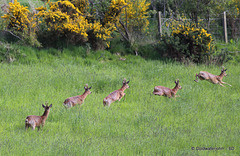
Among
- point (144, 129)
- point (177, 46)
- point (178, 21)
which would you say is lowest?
point (144, 129)

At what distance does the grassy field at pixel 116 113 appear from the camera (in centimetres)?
709

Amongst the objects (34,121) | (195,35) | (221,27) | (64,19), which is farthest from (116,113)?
(221,27)

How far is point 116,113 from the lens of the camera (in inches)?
370

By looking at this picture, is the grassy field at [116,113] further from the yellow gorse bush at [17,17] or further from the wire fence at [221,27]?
the wire fence at [221,27]

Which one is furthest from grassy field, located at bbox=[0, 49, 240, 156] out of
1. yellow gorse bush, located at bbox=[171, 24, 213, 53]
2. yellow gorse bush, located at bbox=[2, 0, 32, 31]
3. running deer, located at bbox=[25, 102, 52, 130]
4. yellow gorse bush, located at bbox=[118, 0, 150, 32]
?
yellow gorse bush, located at bbox=[118, 0, 150, 32]

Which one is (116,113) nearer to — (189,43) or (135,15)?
(189,43)

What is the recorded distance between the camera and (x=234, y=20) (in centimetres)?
2266

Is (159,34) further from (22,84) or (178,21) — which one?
(22,84)

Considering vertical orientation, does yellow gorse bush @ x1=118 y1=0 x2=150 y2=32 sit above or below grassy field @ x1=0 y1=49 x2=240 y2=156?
above

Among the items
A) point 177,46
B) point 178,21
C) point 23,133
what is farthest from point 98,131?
point 178,21

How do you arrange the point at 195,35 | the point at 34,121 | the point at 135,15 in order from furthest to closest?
the point at 135,15, the point at 195,35, the point at 34,121

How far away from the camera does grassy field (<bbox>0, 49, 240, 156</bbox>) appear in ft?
23.3

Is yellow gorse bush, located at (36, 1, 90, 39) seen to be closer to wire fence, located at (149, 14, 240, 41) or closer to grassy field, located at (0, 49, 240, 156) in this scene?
grassy field, located at (0, 49, 240, 156)

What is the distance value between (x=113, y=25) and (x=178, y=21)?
4204 millimetres
